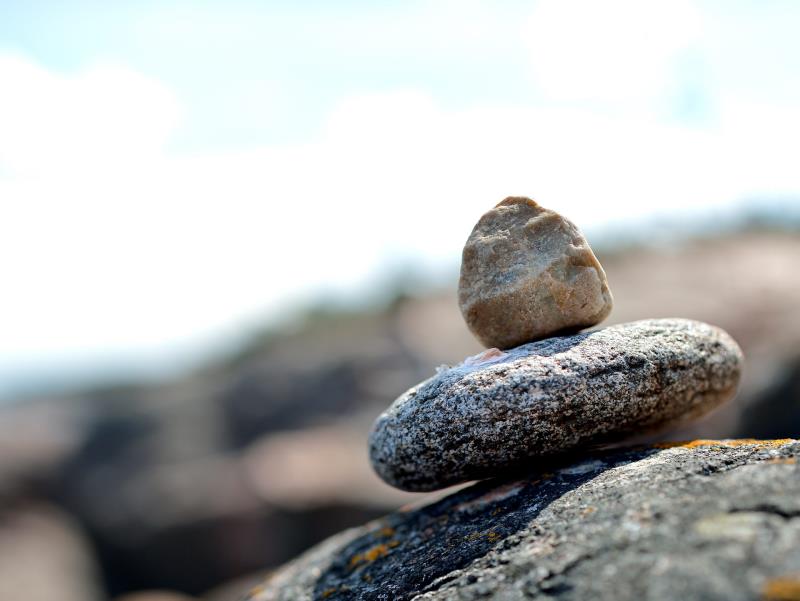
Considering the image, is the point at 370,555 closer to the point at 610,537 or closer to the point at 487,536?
the point at 487,536

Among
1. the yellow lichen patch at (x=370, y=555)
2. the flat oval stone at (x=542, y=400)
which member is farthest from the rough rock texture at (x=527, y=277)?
the yellow lichen patch at (x=370, y=555)

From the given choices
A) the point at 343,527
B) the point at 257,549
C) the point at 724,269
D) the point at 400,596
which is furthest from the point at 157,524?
the point at 724,269

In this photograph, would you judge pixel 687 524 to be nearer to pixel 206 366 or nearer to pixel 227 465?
pixel 227 465

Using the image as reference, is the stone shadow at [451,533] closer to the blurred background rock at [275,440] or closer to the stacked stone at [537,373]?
the stacked stone at [537,373]

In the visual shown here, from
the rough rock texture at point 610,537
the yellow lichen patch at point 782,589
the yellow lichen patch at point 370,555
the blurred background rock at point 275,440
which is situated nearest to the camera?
the yellow lichen patch at point 782,589

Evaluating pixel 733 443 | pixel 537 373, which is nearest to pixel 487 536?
pixel 537 373

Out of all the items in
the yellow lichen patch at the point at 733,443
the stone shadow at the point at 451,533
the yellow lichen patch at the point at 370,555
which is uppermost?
the yellow lichen patch at the point at 733,443
